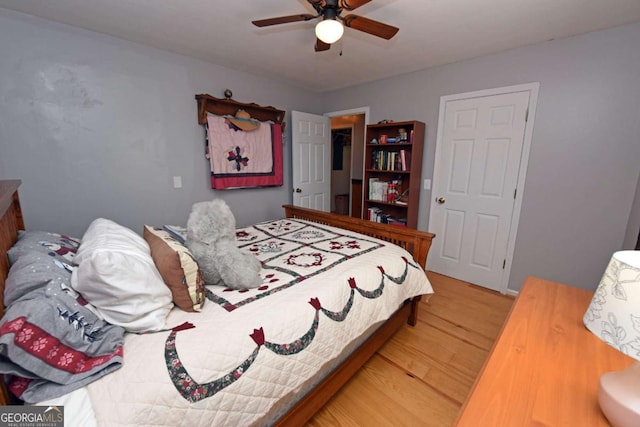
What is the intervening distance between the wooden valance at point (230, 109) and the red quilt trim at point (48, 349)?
8.22 feet

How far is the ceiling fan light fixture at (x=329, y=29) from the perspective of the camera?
1476 millimetres

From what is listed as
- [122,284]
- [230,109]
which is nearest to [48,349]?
[122,284]

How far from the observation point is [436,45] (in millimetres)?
2369

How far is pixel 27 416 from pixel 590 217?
11.3 feet

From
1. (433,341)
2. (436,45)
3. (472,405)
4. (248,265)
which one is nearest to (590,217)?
(433,341)

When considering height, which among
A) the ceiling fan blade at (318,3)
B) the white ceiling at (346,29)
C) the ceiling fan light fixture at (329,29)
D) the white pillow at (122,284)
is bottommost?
the white pillow at (122,284)

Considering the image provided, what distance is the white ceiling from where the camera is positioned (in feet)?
5.87

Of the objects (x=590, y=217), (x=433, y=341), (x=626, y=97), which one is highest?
(x=626, y=97)

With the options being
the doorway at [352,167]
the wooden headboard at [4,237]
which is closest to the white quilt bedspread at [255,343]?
the wooden headboard at [4,237]

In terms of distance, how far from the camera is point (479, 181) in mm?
2764

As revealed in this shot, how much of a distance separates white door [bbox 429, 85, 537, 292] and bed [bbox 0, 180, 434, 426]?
127 cm

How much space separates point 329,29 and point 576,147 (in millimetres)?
2293

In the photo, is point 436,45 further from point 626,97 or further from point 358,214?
point 358,214

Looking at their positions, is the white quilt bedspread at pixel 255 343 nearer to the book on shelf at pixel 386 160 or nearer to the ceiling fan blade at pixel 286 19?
the ceiling fan blade at pixel 286 19
